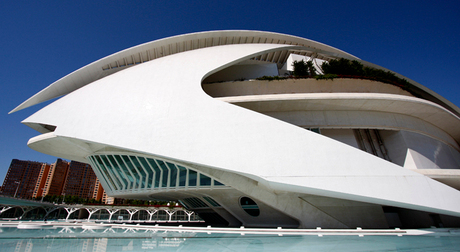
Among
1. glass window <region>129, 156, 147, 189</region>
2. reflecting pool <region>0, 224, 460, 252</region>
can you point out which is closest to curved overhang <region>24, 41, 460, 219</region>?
reflecting pool <region>0, 224, 460, 252</region>

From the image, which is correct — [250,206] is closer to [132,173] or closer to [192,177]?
[192,177]

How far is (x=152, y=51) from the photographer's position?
625 inches

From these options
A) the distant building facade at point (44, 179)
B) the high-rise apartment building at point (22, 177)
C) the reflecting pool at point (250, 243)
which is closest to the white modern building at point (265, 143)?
the reflecting pool at point (250, 243)

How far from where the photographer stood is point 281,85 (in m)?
11.5

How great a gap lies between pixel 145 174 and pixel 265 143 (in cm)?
663

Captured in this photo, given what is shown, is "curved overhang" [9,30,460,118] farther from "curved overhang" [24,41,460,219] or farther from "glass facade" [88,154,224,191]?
"glass facade" [88,154,224,191]

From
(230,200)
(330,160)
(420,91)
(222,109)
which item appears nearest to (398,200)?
(330,160)

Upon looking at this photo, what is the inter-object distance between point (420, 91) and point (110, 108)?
63.5 ft

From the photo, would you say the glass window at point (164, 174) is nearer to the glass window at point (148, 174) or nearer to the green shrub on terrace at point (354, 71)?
the glass window at point (148, 174)

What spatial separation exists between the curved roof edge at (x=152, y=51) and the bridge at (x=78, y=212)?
1764 cm

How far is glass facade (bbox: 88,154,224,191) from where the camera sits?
9523 millimetres

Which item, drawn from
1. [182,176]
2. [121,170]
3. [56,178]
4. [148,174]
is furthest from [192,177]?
[56,178]

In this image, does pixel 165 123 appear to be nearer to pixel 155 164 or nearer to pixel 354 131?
pixel 155 164

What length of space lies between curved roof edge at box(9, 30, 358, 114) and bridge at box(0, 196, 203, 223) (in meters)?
17.6
